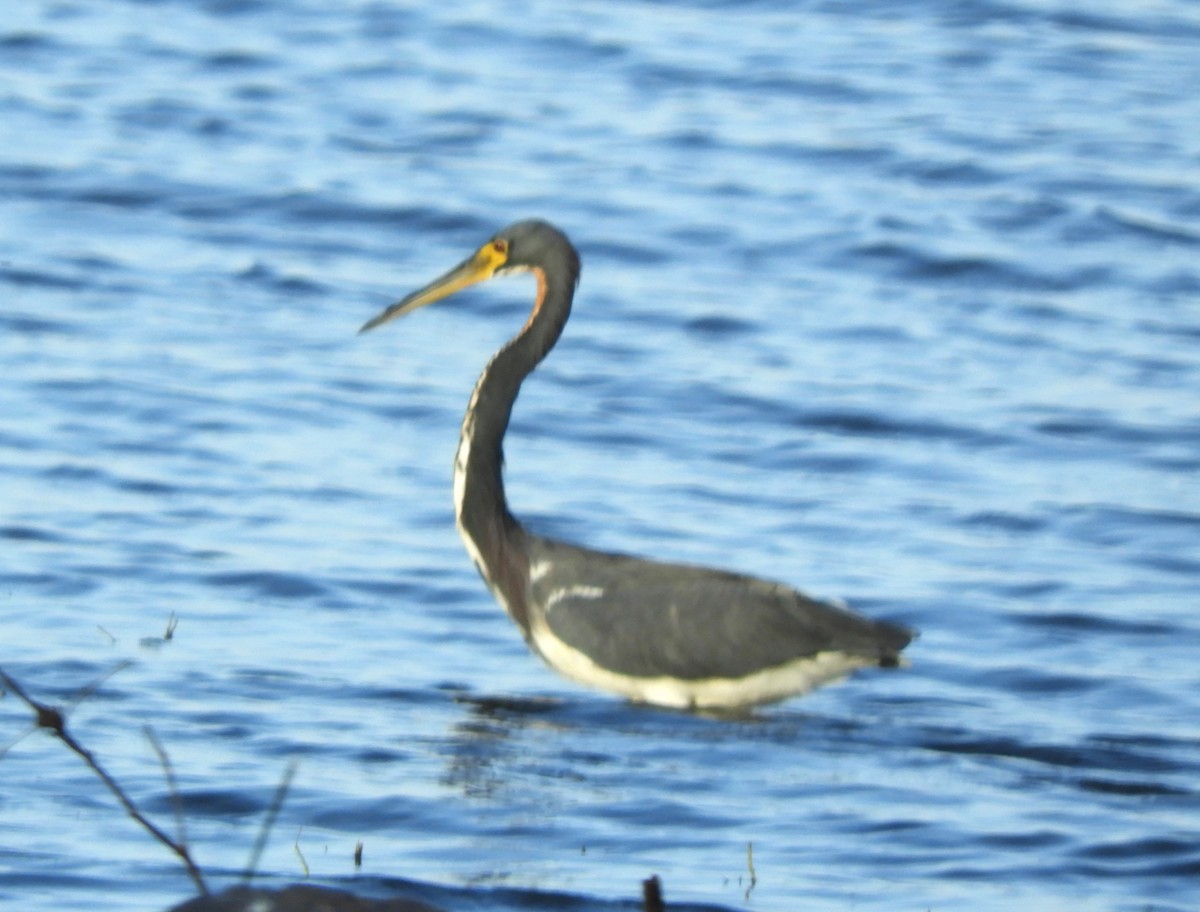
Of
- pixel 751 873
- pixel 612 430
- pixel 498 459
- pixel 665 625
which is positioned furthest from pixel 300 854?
pixel 612 430

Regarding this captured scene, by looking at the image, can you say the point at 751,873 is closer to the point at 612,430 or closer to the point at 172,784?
the point at 172,784

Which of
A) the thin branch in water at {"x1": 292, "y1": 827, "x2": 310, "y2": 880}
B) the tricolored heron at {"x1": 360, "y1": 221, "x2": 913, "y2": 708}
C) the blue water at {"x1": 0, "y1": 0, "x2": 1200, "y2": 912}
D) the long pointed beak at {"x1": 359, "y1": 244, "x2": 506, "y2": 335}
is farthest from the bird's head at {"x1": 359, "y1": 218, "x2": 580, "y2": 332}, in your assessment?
the thin branch in water at {"x1": 292, "y1": 827, "x2": 310, "y2": 880}

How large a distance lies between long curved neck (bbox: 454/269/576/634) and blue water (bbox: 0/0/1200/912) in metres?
0.35

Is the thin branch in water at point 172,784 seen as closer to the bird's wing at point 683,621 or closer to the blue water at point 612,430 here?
the blue water at point 612,430

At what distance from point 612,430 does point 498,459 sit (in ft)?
9.15

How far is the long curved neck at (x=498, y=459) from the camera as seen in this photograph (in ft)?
27.8

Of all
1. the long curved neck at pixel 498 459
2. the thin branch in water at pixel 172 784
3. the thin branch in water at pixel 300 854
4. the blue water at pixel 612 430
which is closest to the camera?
the thin branch in water at pixel 172 784

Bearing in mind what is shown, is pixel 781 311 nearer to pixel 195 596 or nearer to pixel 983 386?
pixel 983 386

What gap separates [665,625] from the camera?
8234 millimetres


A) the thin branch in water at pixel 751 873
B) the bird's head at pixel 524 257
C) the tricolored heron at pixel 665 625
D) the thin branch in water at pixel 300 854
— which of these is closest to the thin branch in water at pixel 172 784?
the thin branch in water at pixel 300 854

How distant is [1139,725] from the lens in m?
7.98

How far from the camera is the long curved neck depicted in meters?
8.46

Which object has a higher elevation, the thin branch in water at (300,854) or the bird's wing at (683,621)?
the thin branch in water at (300,854)

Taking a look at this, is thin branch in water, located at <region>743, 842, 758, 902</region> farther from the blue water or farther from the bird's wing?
the bird's wing
